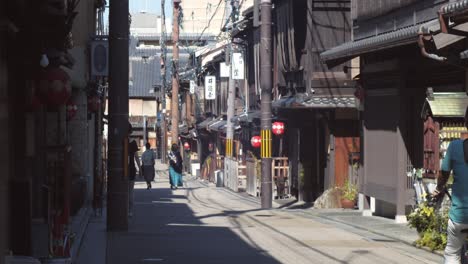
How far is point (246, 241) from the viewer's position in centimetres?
1691

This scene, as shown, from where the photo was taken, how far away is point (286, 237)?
17750mm

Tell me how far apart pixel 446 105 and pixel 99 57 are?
11.0 m

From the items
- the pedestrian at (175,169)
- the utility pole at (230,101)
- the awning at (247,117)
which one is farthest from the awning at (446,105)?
the utility pole at (230,101)

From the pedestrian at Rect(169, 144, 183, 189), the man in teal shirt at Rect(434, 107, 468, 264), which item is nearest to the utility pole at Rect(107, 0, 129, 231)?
the man in teal shirt at Rect(434, 107, 468, 264)

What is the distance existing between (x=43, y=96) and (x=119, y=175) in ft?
16.4

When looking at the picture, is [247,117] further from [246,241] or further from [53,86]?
[53,86]

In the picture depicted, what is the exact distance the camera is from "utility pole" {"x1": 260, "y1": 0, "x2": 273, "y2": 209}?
27.8 metres

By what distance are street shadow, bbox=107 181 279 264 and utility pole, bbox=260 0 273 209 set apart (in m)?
5.08

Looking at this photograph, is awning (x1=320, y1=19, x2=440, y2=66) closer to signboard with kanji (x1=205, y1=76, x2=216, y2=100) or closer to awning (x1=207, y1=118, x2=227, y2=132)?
awning (x1=207, y1=118, x2=227, y2=132)

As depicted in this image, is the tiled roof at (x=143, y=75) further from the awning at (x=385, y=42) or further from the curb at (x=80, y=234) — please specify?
the awning at (x=385, y=42)

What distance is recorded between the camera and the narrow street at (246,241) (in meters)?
14.5

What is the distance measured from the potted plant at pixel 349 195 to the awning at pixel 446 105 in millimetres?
11056

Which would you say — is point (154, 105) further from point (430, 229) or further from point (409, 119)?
point (430, 229)

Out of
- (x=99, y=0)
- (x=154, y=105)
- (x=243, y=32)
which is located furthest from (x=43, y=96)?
(x=154, y=105)
